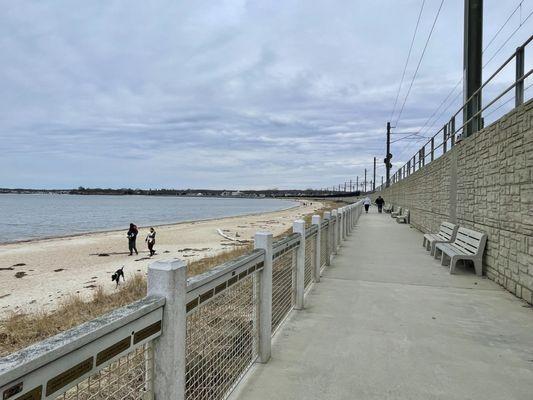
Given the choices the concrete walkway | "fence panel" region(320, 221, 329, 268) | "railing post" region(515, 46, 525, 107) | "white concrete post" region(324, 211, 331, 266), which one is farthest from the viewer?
"white concrete post" region(324, 211, 331, 266)

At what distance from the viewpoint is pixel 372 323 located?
5.33m

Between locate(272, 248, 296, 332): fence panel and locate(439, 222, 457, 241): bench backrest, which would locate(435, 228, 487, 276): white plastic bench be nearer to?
locate(439, 222, 457, 241): bench backrest

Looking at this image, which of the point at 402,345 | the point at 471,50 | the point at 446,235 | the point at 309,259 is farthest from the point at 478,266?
the point at 471,50

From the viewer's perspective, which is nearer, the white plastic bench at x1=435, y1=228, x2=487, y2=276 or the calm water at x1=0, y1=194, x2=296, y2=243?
the white plastic bench at x1=435, y1=228, x2=487, y2=276

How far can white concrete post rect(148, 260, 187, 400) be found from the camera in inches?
87.4

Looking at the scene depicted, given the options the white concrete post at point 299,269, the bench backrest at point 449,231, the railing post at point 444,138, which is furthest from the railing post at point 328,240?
the railing post at point 444,138

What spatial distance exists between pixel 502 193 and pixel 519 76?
198cm

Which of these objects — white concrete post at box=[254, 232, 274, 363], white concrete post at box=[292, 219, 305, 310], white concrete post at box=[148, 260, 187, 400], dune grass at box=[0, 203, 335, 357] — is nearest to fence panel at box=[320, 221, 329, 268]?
dune grass at box=[0, 203, 335, 357]

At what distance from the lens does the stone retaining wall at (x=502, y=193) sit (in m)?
6.32

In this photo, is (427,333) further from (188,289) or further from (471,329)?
(188,289)

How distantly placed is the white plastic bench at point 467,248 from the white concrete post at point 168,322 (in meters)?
7.57

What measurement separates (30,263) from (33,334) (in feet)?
50.3

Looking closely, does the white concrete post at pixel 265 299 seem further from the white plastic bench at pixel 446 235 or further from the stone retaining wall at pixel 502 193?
the white plastic bench at pixel 446 235

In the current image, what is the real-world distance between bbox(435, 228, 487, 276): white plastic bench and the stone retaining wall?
126 millimetres
